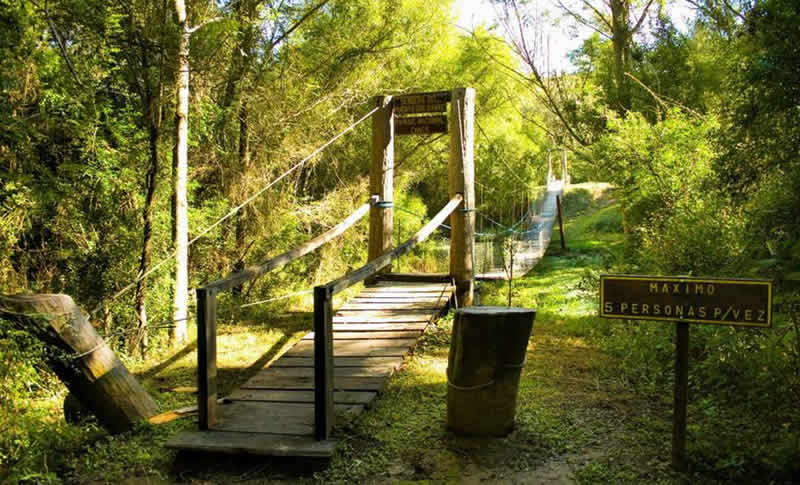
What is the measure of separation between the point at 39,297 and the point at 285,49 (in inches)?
199

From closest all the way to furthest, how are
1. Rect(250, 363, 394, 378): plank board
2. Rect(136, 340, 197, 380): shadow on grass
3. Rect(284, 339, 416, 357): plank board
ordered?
Rect(250, 363, 394, 378): plank board → Rect(284, 339, 416, 357): plank board → Rect(136, 340, 197, 380): shadow on grass

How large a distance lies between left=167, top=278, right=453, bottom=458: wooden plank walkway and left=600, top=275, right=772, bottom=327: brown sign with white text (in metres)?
1.55

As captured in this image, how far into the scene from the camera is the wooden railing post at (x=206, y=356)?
9.94 feet

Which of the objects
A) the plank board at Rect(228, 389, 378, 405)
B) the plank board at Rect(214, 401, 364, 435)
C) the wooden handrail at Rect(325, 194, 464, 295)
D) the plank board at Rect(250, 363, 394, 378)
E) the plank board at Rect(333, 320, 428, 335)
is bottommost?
the plank board at Rect(214, 401, 364, 435)

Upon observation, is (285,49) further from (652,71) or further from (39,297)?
(652,71)

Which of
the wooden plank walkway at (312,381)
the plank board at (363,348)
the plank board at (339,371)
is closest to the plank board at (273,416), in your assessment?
the wooden plank walkway at (312,381)

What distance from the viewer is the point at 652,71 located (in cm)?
905

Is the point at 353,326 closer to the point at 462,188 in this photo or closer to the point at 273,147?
the point at 462,188

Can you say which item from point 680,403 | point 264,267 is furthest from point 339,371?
point 680,403

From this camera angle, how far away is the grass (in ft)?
9.14

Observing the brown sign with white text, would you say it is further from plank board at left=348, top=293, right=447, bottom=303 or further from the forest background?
plank board at left=348, top=293, right=447, bottom=303

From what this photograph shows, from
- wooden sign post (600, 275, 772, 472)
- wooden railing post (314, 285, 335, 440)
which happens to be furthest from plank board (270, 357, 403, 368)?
wooden sign post (600, 275, 772, 472)

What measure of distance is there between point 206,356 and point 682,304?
7.74 ft

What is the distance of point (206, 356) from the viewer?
3.04 m
